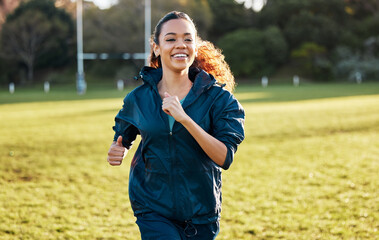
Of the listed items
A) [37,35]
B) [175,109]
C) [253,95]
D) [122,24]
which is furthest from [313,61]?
[175,109]

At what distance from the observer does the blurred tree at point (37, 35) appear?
39906mm

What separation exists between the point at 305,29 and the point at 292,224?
1769 inches

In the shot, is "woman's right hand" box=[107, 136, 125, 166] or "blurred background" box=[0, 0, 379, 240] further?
"blurred background" box=[0, 0, 379, 240]

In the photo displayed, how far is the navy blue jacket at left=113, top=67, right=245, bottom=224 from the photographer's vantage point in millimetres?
2242

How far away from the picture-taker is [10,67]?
4103 cm

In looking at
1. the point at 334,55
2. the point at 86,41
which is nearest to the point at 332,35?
the point at 334,55

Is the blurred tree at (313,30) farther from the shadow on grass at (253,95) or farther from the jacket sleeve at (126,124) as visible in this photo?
the jacket sleeve at (126,124)

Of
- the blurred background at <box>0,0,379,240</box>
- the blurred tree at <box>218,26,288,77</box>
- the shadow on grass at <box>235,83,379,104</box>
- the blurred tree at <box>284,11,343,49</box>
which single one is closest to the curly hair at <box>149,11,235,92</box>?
the blurred background at <box>0,0,379,240</box>

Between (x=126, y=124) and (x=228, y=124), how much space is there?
0.60 metres

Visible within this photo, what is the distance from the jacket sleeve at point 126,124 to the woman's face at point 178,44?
0.97ft

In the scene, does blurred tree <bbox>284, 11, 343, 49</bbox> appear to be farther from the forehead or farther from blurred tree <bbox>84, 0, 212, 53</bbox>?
the forehead

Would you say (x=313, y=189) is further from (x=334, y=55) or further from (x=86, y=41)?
(x=334, y=55)

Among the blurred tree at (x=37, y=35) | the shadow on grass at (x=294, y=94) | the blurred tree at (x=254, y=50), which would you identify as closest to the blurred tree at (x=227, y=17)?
the blurred tree at (x=254, y=50)

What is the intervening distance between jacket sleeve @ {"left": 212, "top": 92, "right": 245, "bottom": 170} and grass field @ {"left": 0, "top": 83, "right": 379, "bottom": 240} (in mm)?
1916
